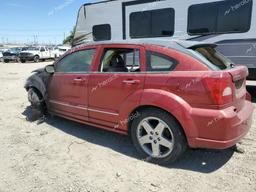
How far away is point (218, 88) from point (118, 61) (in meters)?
1.83

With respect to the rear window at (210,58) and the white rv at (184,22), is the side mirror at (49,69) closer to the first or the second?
the rear window at (210,58)

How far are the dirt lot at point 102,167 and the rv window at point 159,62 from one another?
1.29m

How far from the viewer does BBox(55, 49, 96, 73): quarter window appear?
434cm

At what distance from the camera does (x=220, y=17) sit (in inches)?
269

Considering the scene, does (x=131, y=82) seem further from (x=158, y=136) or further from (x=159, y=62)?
(x=158, y=136)

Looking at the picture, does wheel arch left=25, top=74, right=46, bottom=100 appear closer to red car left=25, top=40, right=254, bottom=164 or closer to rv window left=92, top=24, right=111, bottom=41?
red car left=25, top=40, right=254, bottom=164

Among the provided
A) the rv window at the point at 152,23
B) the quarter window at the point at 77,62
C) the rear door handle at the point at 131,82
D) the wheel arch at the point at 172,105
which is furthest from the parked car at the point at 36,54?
the wheel arch at the point at 172,105

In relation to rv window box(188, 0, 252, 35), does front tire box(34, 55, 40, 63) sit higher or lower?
lower

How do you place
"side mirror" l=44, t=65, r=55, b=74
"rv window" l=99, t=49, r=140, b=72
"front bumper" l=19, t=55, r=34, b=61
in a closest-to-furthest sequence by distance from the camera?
"rv window" l=99, t=49, r=140, b=72 < "side mirror" l=44, t=65, r=55, b=74 < "front bumper" l=19, t=55, r=34, b=61

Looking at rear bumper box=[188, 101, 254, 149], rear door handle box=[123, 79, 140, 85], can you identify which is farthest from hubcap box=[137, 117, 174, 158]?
rear door handle box=[123, 79, 140, 85]

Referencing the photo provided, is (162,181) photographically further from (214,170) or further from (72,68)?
(72,68)

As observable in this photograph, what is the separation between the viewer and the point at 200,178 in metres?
3.18

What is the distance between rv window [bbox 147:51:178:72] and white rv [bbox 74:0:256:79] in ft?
13.2

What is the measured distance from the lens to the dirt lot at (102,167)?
3.07 m
